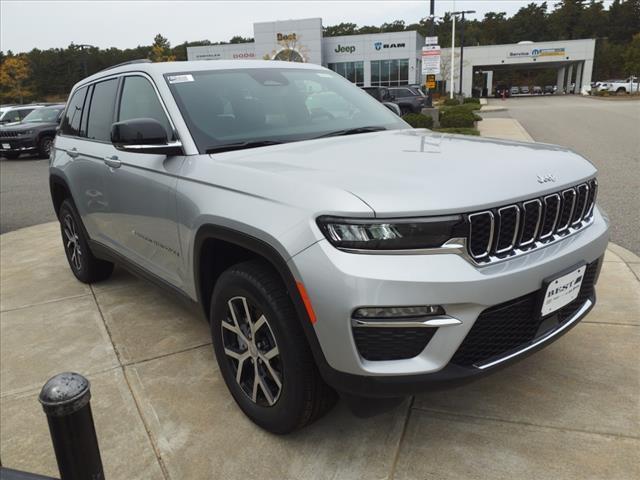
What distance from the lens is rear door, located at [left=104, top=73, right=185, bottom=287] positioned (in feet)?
10.1

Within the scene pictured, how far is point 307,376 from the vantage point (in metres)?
2.31

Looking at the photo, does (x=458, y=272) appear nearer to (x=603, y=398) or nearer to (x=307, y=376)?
(x=307, y=376)

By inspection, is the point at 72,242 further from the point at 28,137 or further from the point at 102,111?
the point at 28,137

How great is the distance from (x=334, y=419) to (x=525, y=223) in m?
1.37

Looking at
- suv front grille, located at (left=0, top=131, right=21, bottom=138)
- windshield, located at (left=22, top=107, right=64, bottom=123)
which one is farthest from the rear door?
windshield, located at (left=22, top=107, right=64, bottom=123)

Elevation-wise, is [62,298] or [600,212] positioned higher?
[600,212]

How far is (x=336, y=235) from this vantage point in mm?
2062

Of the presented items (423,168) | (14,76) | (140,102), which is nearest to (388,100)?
(140,102)

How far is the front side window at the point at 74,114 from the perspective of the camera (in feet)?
15.3

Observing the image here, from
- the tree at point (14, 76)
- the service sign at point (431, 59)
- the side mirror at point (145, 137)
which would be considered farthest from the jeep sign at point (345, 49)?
the side mirror at point (145, 137)

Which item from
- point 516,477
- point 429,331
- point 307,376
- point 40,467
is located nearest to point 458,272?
point 429,331

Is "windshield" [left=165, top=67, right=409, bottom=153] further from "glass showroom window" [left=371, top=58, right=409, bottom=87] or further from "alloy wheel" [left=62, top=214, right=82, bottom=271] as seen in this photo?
"glass showroom window" [left=371, top=58, right=409, bottom=87]

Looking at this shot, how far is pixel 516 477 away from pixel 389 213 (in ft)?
4.25

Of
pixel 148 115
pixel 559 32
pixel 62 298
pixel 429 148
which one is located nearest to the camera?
pixel 429 148
